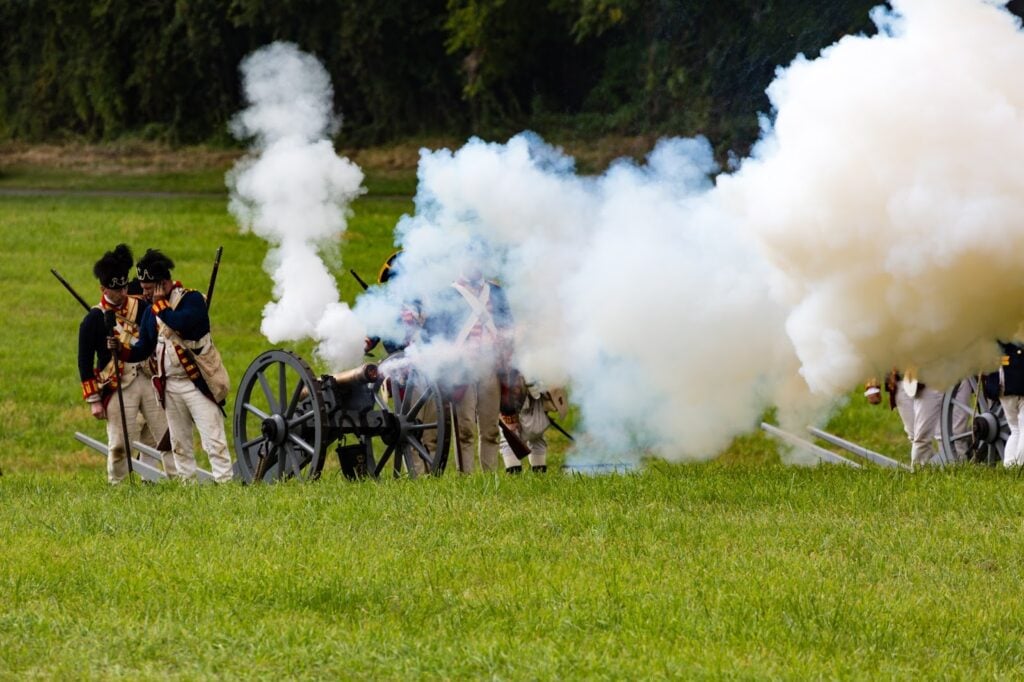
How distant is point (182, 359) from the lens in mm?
13281

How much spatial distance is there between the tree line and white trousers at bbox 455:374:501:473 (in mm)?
9730

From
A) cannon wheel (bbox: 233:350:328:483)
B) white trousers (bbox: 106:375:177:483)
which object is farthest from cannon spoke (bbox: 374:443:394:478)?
white trousers (bbox: 106:375:177:483)

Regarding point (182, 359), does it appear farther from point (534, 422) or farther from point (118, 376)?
point (534, 422)

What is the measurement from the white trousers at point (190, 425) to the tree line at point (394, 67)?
34.8ft

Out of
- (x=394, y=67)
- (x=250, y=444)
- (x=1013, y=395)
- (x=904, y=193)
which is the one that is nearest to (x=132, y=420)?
(x=250, y=444)

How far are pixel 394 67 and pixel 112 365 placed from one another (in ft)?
60.4

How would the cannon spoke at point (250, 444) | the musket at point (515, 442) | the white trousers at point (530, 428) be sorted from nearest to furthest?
1. the cannon spoke at point (250, 444)
2. the musket at point (515, 442)
3. the white trousers at point (530, 428)

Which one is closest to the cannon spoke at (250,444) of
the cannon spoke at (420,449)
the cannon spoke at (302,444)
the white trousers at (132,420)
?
the cannon spoke at (302,444)

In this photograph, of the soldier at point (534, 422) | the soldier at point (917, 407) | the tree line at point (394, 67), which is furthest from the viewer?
the tree line at point (394, 67)

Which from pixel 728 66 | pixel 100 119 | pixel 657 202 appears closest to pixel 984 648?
pixel 657 202

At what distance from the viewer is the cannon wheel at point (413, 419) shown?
12.5 meters

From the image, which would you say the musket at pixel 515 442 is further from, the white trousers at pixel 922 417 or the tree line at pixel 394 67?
the tree line at pixel 394 67

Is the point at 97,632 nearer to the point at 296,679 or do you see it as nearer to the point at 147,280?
the point at 296,679

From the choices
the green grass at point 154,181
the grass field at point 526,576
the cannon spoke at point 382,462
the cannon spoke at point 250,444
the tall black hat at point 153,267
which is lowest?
the grass field at point 526,576
